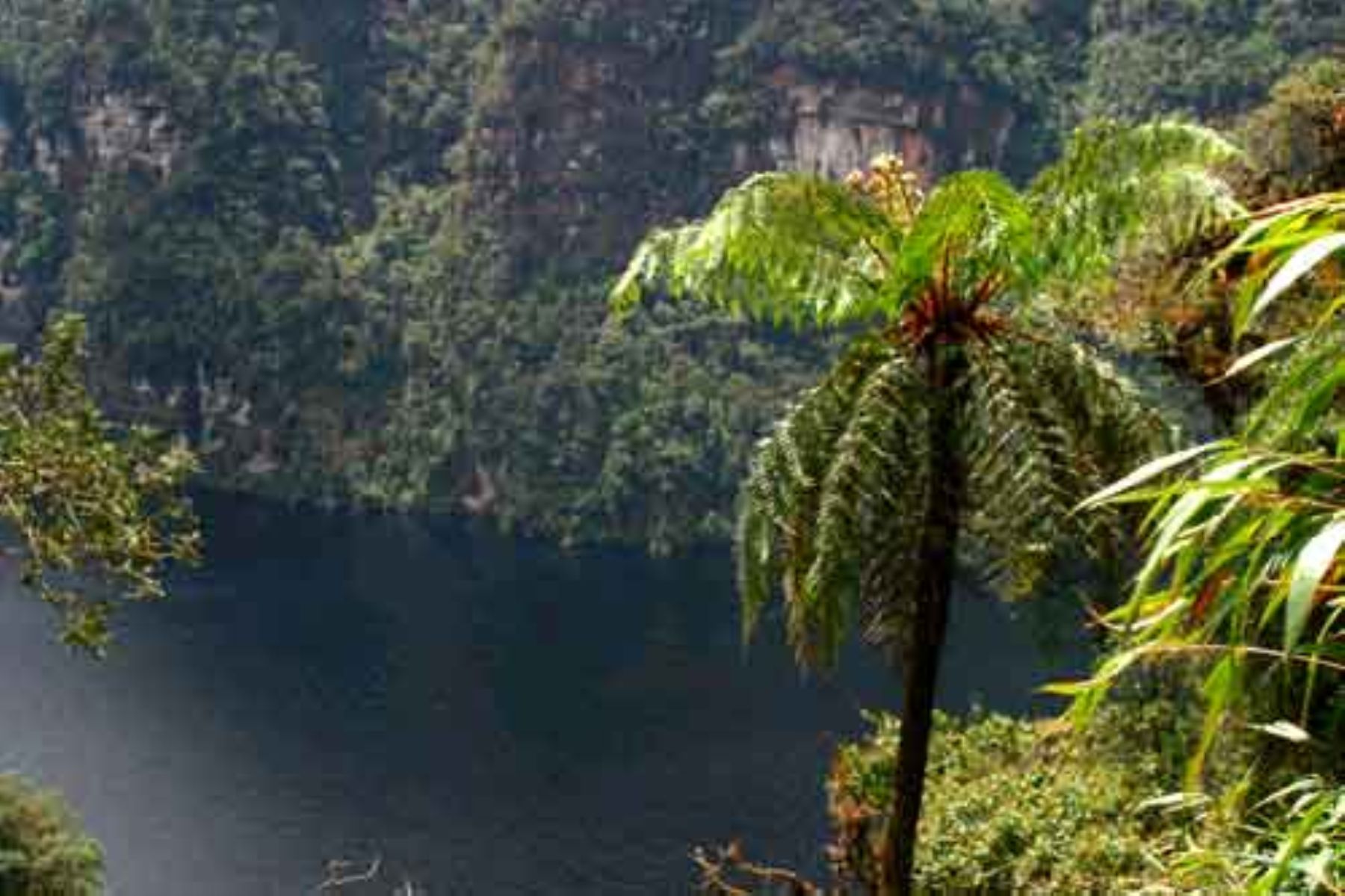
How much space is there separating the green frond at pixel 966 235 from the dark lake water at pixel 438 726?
86.2 feet

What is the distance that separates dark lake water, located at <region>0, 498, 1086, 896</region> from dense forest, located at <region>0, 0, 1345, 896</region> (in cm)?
326

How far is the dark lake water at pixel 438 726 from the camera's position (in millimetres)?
33719

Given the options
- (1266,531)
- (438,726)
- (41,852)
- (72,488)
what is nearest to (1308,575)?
(1266,531)

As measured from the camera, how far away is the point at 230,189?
315ft

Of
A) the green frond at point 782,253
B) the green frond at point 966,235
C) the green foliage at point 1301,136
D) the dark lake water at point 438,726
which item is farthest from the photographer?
the dark lake water at point 438,726

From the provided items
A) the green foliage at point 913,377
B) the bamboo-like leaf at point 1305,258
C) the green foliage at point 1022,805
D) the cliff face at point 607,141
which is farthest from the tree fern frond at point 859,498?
the cliff face at point 607,141

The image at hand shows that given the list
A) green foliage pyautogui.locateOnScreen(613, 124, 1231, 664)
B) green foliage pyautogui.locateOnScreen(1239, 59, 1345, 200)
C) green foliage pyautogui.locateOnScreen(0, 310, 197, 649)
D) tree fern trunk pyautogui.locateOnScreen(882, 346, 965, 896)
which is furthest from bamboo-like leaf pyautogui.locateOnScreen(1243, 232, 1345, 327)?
green foliage pyautogui.locateOnScreen(1239, 59, 1345, 200)

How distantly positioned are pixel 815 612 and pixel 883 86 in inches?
3351

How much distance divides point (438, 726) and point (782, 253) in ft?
122

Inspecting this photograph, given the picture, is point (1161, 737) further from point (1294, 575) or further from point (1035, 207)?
point (1294, 575)

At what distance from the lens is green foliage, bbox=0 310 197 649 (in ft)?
39.7

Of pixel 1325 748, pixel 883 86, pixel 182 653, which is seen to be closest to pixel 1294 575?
pixel 1325 748

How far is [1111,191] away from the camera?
7.12 m

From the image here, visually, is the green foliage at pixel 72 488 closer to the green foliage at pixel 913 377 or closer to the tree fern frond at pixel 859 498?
the green foliage at pixel 913 377
